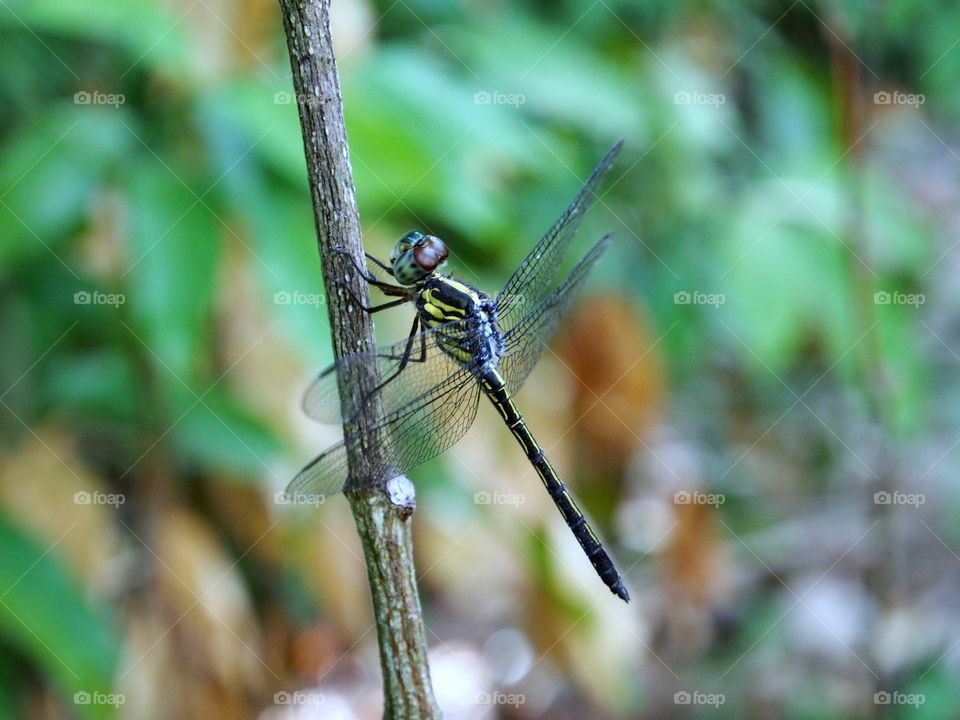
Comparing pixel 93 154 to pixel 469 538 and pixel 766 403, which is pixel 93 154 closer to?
pixel 469 538

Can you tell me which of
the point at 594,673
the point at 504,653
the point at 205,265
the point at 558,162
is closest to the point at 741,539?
the point at 504,653

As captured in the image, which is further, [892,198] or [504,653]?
[504,653]

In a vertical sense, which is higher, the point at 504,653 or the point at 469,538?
the point at 469,538

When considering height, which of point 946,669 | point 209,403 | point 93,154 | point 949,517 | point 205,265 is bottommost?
point 946,669
